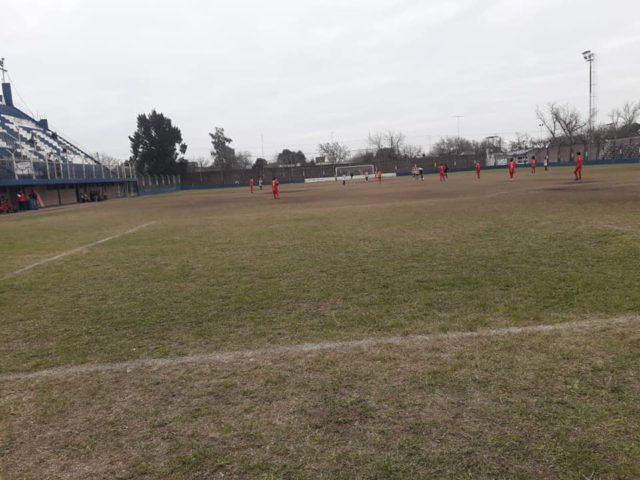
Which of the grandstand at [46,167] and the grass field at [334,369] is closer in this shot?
the grass field at [334,369]

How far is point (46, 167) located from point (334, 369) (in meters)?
37.7

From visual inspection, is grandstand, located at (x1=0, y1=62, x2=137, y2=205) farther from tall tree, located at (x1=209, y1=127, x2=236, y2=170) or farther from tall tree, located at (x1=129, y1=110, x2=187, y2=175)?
tall tree, located at (x1=209, y1=127, x2=236, y2=170)

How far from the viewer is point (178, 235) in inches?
495

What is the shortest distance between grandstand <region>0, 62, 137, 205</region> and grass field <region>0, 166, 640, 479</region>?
1153 inches

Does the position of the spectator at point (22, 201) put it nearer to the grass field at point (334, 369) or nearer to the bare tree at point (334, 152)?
the grass field at point (334, 369)

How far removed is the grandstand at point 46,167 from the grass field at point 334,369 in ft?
96.1

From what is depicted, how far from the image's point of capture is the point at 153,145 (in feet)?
219

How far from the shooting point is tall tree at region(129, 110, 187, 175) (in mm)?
66312

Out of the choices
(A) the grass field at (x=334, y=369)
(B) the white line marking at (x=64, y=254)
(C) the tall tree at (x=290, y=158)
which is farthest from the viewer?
(C) the tall tree at (x=290, y=158)

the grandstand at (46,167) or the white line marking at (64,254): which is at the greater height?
the grandstand at (46,167)

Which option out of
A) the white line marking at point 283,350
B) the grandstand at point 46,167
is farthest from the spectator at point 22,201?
the white line marking at point 283,350

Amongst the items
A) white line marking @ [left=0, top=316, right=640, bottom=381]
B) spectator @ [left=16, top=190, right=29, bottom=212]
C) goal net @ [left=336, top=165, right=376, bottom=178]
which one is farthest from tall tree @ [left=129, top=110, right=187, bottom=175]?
white line marking @ [left=0, top=316, right=640, bottom=381]

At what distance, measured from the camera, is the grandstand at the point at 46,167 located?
3148cm

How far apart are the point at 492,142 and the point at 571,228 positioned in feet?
339
